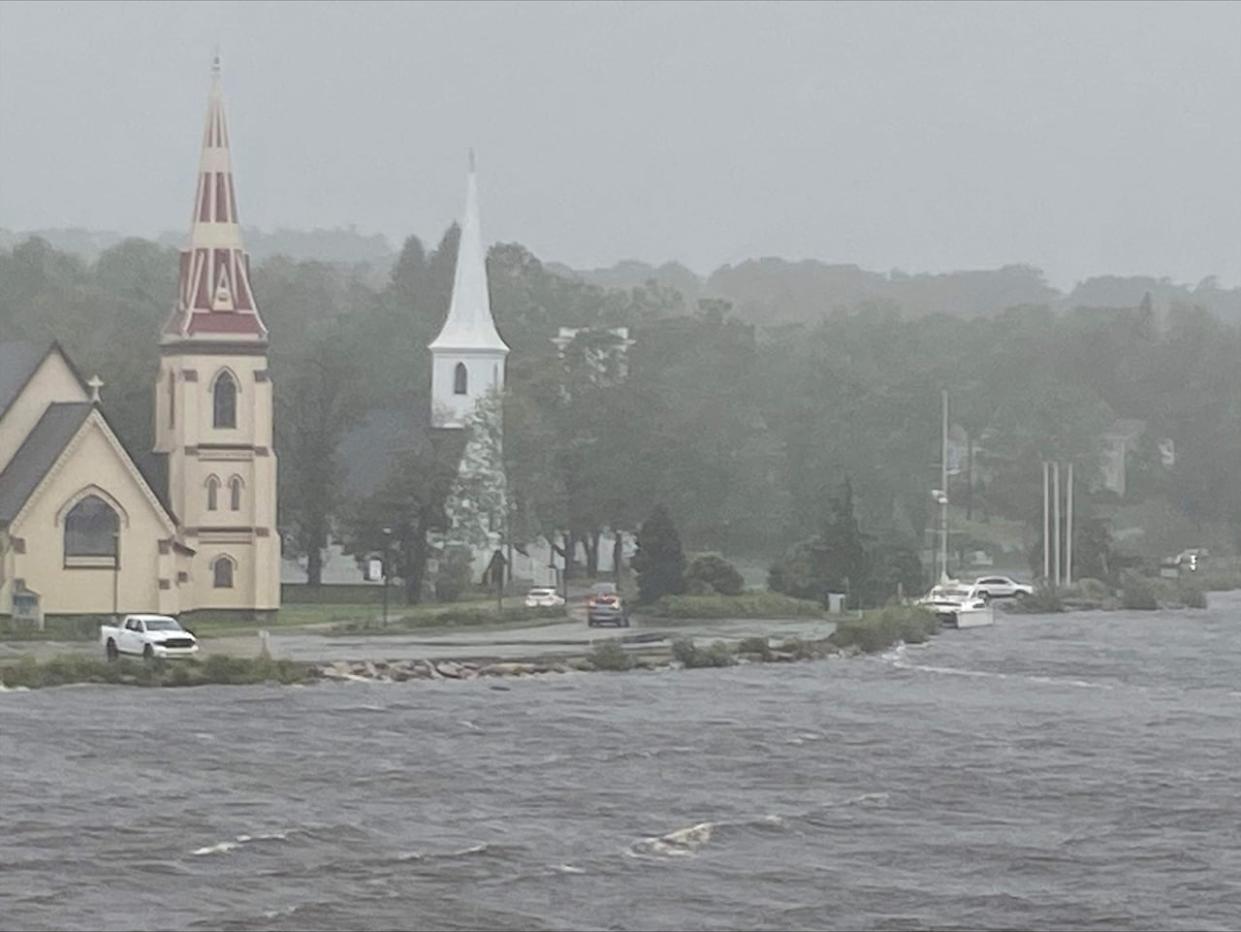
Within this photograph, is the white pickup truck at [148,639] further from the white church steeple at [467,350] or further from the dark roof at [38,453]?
the white church steeple at [467,350]

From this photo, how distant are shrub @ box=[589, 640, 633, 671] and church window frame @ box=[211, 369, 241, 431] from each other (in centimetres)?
2492

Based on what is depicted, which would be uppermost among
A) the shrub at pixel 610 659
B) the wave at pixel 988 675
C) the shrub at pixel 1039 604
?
the shrub at pixel 1039 604

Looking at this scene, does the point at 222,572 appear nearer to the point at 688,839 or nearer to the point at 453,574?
the point at 453,574

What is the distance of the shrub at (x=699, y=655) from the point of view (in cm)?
7312

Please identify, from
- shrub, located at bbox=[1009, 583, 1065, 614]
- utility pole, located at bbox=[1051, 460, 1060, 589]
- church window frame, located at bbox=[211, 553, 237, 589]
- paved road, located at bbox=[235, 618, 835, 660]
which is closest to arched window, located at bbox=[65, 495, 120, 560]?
church window frame, located at bbox=[211, 553, 237, 589]

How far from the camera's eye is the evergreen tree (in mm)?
94500

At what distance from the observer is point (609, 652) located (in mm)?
71500

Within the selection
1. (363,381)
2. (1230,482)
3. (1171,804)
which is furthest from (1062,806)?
(1230,482)

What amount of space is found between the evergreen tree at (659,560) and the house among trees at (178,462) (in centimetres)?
1102

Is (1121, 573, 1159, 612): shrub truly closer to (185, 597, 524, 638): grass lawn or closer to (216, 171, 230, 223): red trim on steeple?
(185, 597, 524, 638): grass lawn

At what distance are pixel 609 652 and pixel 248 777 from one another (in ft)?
82.3

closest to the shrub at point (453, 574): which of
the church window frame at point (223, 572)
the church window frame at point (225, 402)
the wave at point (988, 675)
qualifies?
the church window frame at point (223, 572)

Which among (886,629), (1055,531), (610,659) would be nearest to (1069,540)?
(1055,531)

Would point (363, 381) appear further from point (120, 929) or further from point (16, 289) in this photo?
point (120, 929)
